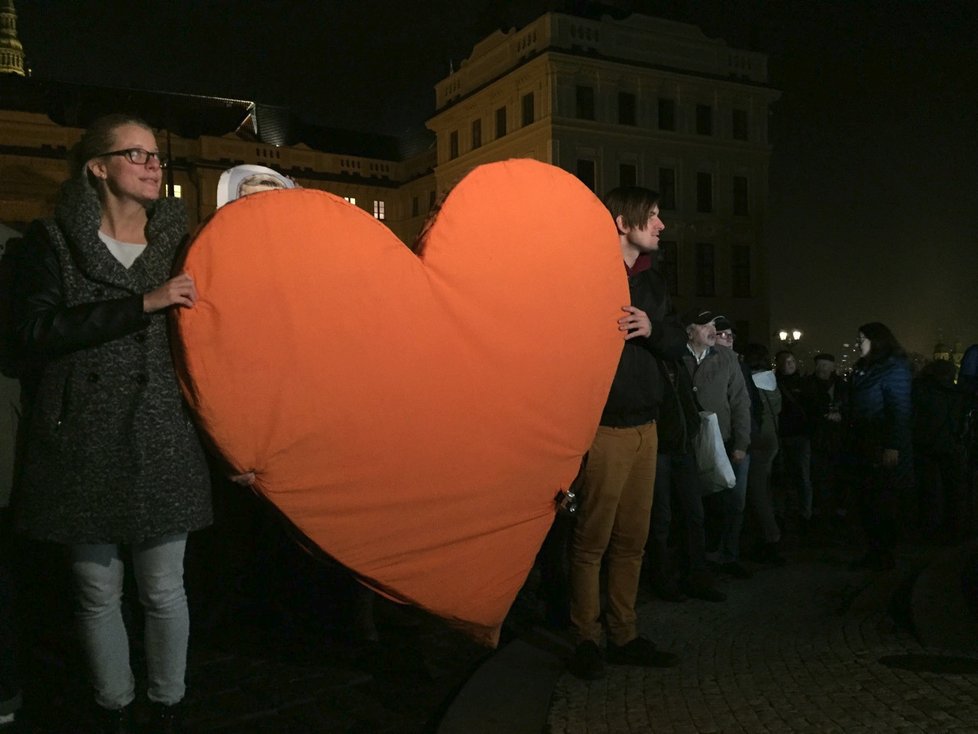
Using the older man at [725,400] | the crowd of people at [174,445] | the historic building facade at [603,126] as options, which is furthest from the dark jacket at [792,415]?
the historic building facade at [603,126]

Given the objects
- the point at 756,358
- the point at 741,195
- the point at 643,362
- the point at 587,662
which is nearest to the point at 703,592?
the point at 587,662

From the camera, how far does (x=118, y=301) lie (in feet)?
7.78

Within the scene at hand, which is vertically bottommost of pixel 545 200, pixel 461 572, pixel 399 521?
pixel 461 572

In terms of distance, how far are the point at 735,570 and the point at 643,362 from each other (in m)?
2.59

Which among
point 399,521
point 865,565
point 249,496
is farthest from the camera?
point 865,565

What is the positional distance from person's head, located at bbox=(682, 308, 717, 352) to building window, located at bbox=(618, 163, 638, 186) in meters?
31.9

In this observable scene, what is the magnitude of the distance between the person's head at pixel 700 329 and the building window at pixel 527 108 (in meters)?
32.0

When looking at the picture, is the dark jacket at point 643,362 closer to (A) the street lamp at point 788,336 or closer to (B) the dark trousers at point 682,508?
(B) the dark trousers at point 682,508

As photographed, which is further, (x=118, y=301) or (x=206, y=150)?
(x=206, y=150)

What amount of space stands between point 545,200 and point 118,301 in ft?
4.81

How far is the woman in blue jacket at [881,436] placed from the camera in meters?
5.70

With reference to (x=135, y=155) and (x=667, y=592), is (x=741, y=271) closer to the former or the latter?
(x=667, y=592)

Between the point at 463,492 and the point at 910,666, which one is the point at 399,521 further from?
the point at 910,666

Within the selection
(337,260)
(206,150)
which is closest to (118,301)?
(337,260)
